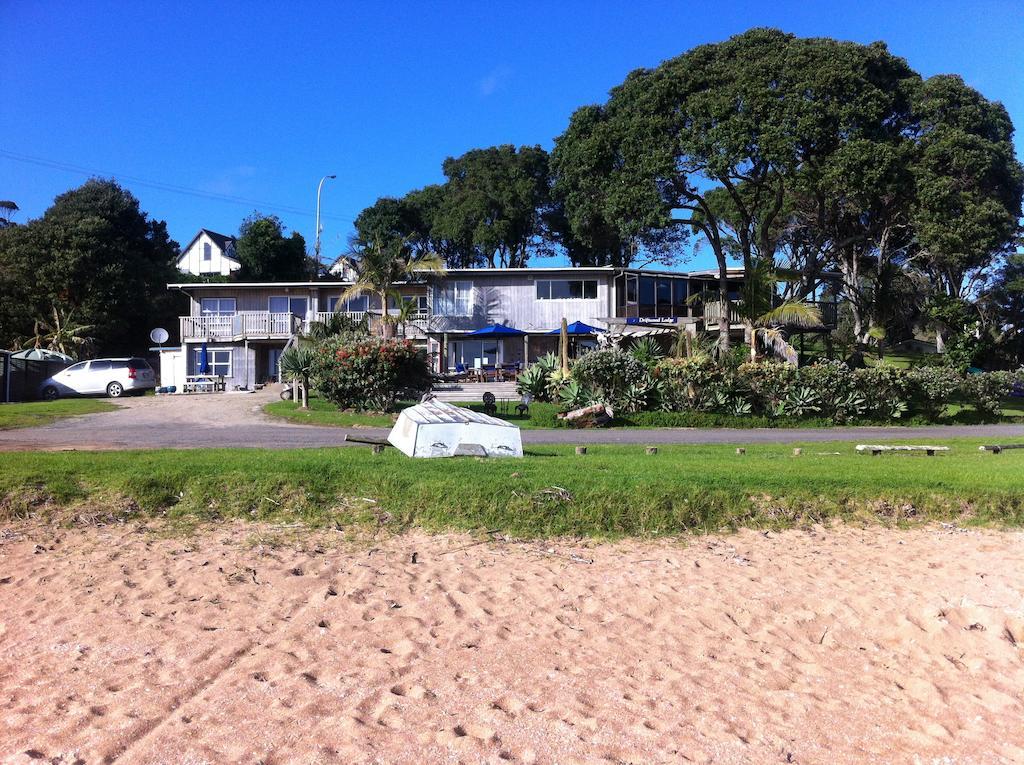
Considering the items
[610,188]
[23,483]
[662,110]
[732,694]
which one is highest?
[662,110]

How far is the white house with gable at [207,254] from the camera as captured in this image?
2234 inches

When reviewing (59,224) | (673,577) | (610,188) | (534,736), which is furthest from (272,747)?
(59,224)

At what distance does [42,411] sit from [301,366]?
23.2 feet

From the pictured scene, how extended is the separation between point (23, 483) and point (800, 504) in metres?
8.23

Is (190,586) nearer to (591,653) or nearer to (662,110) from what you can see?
(591,653)

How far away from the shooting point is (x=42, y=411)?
2022cm

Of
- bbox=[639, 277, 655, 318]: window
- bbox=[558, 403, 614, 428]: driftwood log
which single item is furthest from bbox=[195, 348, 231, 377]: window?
bbox=[558, 403, 614, 428]: driftwood log

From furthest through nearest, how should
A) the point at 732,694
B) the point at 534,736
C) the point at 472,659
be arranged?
the point at 472,659
the point at 732,694
the point at 534,736

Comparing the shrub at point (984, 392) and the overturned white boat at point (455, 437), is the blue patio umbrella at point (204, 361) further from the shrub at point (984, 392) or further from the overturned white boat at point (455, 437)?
the shrub at point (984, 392)

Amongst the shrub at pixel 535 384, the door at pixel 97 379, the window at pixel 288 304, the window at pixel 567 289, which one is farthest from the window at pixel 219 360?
the shrub at pixel 535 384

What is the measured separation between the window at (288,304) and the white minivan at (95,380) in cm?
997

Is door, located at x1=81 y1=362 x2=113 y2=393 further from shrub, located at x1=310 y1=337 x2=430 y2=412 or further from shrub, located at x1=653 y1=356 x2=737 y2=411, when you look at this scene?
shrub, located at x1=653 y1=356 x2=737 y2=411

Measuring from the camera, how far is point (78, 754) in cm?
344

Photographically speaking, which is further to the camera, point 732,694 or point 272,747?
point 732,694
